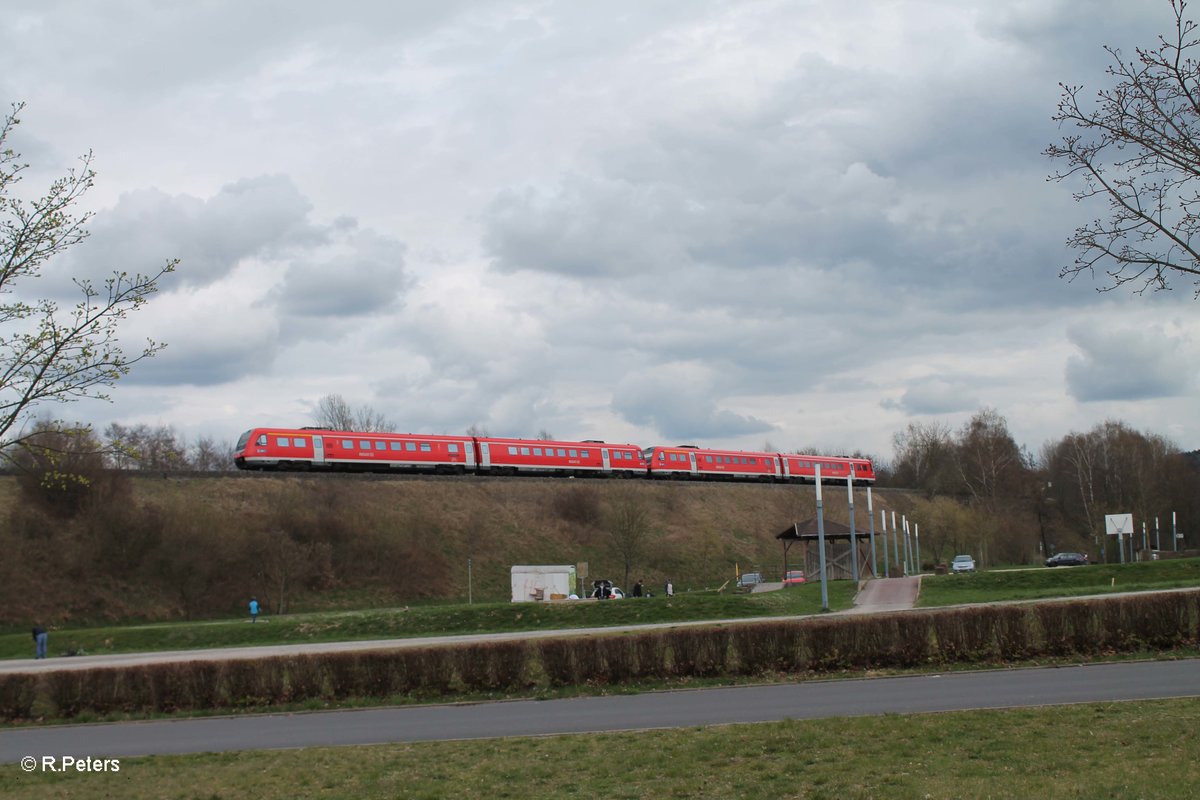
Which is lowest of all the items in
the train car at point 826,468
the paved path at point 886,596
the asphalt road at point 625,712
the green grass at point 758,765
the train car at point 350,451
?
the paved path at point 886,596

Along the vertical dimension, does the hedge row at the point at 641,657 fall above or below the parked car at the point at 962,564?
above

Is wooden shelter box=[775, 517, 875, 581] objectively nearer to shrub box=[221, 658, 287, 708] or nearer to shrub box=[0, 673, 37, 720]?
shrub box=[221, 658, 287, 708]

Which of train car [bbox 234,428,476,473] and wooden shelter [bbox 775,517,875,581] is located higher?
train car [bbox 234,428,476,473]

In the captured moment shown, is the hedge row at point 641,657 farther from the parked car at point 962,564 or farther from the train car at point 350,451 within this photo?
the parked car at point 962,564

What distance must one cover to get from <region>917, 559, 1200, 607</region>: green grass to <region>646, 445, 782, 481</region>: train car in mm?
29747

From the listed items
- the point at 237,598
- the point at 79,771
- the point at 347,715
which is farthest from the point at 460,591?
the point at 79,771

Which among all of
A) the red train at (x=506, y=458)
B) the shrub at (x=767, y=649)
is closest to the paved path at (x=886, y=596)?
the red train at (x=506, y=458)

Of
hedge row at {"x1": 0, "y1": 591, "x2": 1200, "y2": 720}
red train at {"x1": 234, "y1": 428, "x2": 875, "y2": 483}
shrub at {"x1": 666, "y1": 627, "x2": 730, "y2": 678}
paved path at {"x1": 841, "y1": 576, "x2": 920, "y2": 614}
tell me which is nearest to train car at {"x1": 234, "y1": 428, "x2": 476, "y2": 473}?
red train at {"x1": 234, "y1": 428, "x2": 875, "y2": 483}

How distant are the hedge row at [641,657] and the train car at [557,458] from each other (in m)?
41.5

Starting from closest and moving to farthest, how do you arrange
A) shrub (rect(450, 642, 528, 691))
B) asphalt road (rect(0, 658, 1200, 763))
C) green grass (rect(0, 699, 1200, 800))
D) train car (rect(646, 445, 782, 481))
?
green grass (rect(0, 699, 1200, 800)) < asphalt road (rect(0, 658, 1200, 763)) < shrub (rect(450, 642, 528, 691)) < train car (rect(646, 445, 782, 481))

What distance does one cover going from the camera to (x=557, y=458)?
62.6 metres

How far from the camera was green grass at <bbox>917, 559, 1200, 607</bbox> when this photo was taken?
32219 millimetres

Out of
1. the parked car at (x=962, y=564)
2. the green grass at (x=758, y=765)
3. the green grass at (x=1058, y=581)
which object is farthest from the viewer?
the parked car at (x=962, y=564)

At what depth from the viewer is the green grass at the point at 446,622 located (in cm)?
3164
